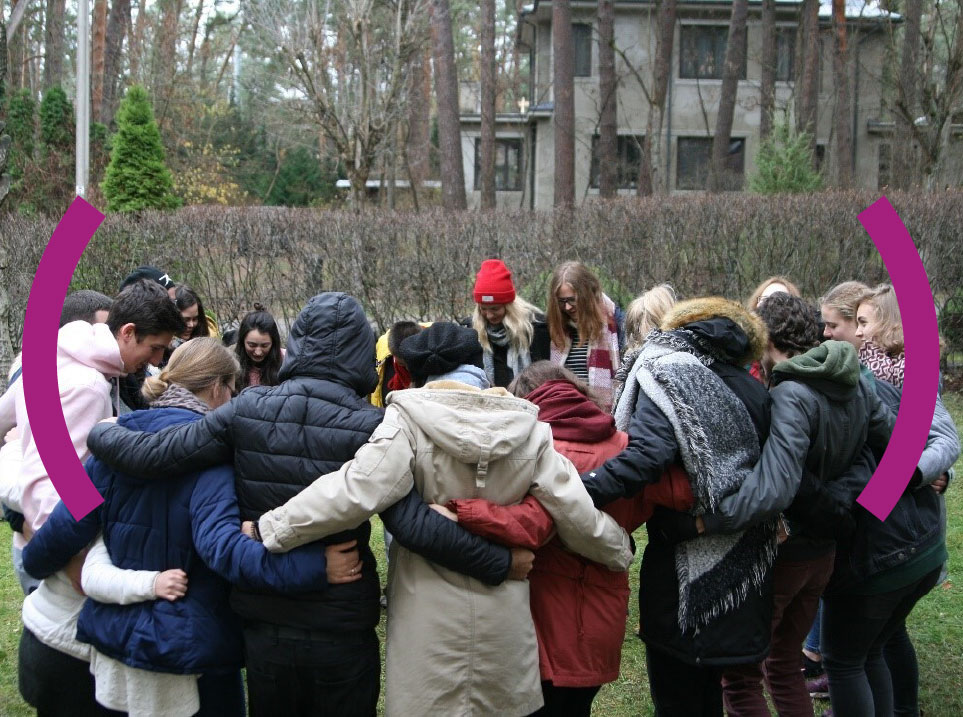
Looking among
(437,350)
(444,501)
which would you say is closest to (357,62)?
(437,350)

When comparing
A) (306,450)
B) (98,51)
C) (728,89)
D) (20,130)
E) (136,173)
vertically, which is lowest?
(306,450)

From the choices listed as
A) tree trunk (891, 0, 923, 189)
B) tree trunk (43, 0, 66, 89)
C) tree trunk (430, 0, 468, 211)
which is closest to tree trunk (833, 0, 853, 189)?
tree trunk (891, 0, 923, 189)

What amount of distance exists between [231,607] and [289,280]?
996 centimetres

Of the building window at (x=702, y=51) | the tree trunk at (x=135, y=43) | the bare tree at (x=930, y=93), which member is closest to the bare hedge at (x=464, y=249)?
the bare tree at (x=930, y=93)

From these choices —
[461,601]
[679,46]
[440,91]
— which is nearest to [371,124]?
[440,91]

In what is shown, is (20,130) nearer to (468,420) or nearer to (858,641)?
(468,420)

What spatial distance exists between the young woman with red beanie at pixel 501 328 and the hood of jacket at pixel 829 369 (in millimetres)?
2599

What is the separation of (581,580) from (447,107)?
18.9 meters

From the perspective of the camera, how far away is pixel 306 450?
293 cm

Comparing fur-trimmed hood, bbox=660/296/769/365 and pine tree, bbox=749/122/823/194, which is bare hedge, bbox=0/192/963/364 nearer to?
fur-trimmed hood, bbox=660/296/769/365

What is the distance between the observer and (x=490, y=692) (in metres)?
3.06

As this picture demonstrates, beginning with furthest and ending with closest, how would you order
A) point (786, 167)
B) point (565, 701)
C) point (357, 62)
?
point (786, 167) → point (357, 62) → point (565, 701)

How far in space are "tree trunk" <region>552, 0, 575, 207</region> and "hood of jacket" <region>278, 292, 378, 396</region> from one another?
18.9 m

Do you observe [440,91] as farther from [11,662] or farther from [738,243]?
[11,662]
